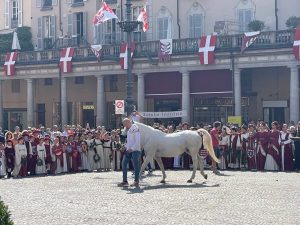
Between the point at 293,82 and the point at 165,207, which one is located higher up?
the point at 293,82

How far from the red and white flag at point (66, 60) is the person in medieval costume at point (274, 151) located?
88.1 ft

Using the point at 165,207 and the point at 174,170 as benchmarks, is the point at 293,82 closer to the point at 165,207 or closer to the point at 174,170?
the point at 174,170

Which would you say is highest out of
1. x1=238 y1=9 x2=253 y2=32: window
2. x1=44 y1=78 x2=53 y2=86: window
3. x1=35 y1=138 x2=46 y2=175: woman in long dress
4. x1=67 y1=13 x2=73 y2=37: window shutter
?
x1=67 y1=13 x2=73 y2=37: window shutter

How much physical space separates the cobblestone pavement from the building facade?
66.9ft

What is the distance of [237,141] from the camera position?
2953cm

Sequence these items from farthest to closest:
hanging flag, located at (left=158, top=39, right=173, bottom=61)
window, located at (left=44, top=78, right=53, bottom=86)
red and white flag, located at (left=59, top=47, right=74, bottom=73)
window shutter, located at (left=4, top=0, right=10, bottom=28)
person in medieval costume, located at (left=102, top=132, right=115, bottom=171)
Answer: window shutter, located at (left=4, top=0, right=10, bottom=28)
window, located at (left=44, top=78, right=53, bottom=86)
red and white flag, located at (left=59, top=47, right=74, bottom=73)
hanging flag, located at (left=158, top=39, right=173, bottom=61)
person in medieval costume, located at (left=102, top=132, right=115, bottom=171)

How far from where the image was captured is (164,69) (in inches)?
1925

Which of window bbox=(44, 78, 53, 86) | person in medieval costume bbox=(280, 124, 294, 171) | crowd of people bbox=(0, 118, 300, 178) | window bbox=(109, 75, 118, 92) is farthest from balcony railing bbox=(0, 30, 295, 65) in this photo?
person in medieval costume bbox=(280, 124, 294, 171)

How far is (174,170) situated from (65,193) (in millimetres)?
9602

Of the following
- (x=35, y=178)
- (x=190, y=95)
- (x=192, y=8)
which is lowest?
(x=35, y=178)

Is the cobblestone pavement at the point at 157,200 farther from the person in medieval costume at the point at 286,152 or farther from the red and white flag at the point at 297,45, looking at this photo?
the red and white flag at the point at 297,45

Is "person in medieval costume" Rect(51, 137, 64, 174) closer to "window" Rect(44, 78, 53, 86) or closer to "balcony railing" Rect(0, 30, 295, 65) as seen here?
"balcony railing" Rect(0, 30, 295, 65)

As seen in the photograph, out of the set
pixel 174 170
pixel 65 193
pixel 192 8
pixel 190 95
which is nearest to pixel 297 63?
pixel 190 95

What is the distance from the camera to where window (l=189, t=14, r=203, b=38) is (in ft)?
172
